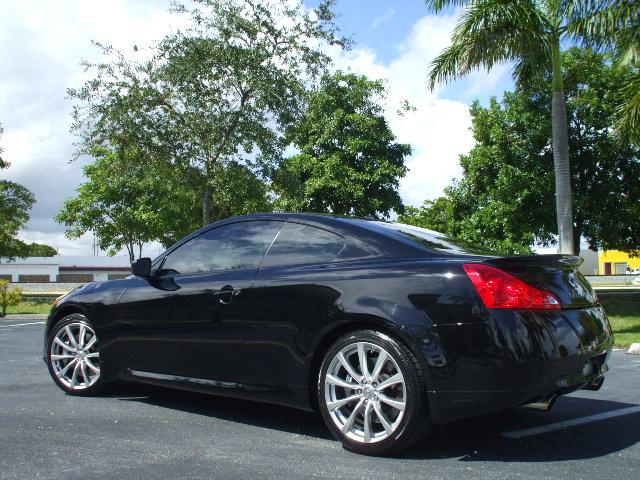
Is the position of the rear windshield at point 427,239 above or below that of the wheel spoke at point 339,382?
above

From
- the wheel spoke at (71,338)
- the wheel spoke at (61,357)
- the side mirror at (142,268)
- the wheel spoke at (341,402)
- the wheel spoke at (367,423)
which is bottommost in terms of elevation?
the wheel spoke at (367,423)

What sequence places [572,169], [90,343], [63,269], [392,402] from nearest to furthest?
[392,402] → [90,343] → [572,169] → [63,269]

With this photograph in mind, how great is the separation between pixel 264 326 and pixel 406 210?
3230cm

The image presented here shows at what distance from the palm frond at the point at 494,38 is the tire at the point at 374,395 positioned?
494 inches

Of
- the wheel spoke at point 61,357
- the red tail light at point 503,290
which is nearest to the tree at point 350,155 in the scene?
the wheel spoke at point 61,357

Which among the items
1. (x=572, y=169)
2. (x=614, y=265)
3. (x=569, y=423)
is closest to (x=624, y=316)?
(x=572, y=169)

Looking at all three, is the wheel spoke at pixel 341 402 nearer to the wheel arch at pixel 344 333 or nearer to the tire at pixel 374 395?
the tire at pixel 374 395

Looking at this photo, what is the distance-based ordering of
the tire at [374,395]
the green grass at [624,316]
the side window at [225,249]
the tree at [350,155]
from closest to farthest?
the tire at [374,395], the side window at [225,249], the green grass at [624,316], the tree at [350,155]

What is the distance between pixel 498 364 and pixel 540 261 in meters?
0.80

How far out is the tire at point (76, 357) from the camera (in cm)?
552

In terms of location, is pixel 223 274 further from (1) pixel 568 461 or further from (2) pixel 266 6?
(2) pixel 266 6

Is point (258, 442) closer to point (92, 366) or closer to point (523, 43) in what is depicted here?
point (92, 366)

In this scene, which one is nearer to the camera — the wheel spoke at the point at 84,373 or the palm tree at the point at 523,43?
the wheel spoke at the point at 84,373

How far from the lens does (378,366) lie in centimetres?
385
